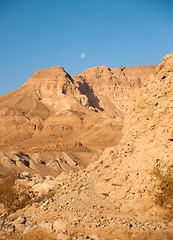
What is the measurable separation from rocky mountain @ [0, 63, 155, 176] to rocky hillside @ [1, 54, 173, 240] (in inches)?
1004

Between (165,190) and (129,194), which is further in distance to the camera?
(129,194)

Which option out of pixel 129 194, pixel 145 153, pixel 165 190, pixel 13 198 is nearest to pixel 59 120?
pixel 13 198

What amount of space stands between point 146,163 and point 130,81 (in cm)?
12090

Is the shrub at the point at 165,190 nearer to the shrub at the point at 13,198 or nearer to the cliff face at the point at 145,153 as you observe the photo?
the cliff face at the point at 145,153

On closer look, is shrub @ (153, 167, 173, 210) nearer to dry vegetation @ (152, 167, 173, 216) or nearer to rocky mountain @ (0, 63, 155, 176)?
dry vegetation @ (152, 167, 173, 216)

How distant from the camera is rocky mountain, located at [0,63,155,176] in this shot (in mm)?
44219

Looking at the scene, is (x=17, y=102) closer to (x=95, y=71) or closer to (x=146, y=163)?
(x=95, y=71)

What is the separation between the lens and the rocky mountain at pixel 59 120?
44219 mm

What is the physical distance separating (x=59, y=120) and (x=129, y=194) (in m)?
70.1

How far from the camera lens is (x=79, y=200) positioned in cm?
1244

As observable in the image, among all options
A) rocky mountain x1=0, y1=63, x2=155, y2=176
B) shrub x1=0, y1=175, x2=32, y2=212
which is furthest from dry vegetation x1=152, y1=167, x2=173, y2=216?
rocky mountain x1=0, y1=63, x2=155, y2=176

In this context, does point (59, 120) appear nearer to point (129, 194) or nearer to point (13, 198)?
point (13, 198)

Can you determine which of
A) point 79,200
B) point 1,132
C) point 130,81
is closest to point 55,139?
point 1,132

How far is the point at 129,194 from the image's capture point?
11484 mm
